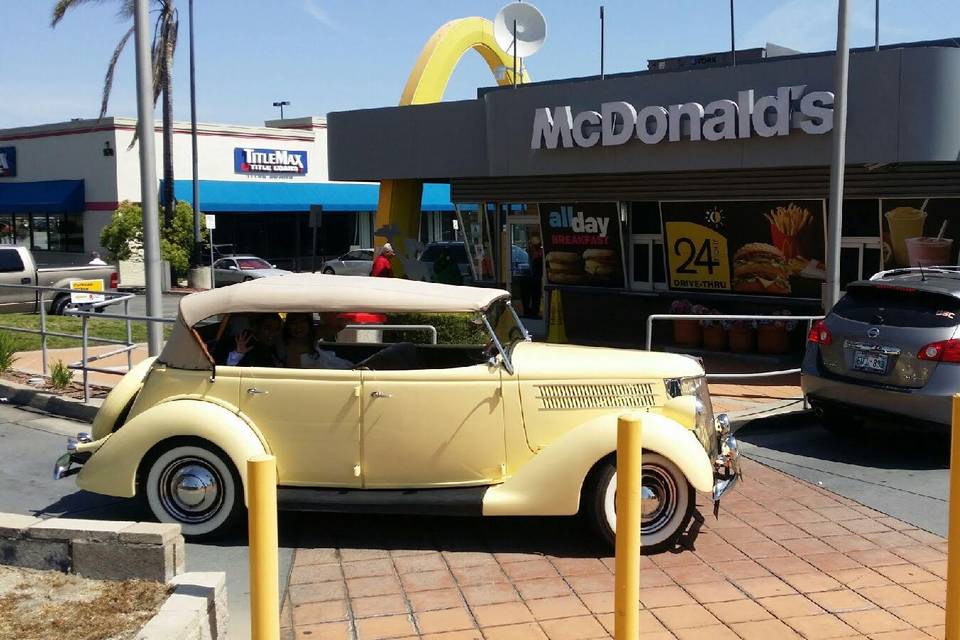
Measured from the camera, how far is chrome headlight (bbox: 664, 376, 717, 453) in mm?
6445

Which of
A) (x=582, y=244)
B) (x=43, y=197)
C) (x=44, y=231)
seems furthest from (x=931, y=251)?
(x=44, y=231)

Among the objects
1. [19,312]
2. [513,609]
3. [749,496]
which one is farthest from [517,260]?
[513,609]

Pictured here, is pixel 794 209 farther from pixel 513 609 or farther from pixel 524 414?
pixel 513 609

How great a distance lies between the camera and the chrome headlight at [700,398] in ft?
21.1

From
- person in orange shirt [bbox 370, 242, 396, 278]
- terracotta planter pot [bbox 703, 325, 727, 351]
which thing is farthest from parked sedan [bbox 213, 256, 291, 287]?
terracotta planter pot [bbox 703, 325, 727, 351]

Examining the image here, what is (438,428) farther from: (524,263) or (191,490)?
(524,263)

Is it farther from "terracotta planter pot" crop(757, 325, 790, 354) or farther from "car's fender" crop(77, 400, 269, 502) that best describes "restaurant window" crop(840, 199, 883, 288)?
"car's fender" crop(77, 400, 269, 502)

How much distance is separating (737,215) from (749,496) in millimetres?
8567

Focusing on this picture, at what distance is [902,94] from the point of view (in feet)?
40.4

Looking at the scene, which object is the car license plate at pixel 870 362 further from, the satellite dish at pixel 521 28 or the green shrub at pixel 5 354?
the satellite dish at pixel 521 28

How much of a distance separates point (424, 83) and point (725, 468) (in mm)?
15020

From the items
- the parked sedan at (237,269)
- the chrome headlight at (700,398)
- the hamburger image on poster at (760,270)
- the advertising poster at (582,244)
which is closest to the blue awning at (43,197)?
the parked sedan at (237,269)

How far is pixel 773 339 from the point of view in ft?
Answer: 46.6

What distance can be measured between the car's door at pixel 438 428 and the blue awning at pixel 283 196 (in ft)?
112
